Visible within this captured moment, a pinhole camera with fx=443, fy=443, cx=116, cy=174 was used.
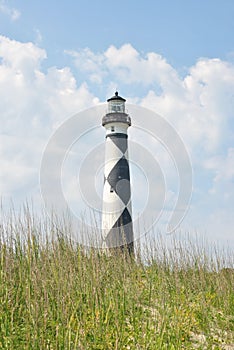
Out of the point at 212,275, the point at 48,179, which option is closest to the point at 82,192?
the point at 48,179

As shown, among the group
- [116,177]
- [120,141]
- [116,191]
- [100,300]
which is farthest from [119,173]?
[100,300]

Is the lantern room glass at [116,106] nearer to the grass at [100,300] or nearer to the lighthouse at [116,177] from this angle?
the lighthouse at [116,177]

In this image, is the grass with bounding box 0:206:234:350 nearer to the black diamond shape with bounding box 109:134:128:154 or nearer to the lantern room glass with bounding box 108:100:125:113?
the black diamond shape with bounding box 109:134:128:154

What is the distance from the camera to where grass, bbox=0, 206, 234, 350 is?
8.93 feet

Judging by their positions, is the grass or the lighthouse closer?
the grass

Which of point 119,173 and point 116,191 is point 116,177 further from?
point 116,191

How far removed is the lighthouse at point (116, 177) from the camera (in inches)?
337

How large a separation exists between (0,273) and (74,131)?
4223 mm

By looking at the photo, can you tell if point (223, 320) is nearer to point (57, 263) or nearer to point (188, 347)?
point (188, 347)

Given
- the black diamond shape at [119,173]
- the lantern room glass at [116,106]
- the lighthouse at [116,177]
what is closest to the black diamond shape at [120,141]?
the lighthouse at [116,177]

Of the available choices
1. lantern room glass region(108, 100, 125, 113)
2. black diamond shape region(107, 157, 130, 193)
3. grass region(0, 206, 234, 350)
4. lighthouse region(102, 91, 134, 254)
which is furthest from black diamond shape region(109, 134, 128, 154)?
grass region(0, 206, 234, 350)

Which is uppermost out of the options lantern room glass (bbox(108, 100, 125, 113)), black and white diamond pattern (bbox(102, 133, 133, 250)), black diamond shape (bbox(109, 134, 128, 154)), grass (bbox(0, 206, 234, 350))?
lantern room glass (bbox(108, 100, 125, 113))

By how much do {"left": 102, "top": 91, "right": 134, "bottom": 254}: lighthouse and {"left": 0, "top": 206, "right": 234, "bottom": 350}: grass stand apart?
3884 mm

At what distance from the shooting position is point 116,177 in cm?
869
